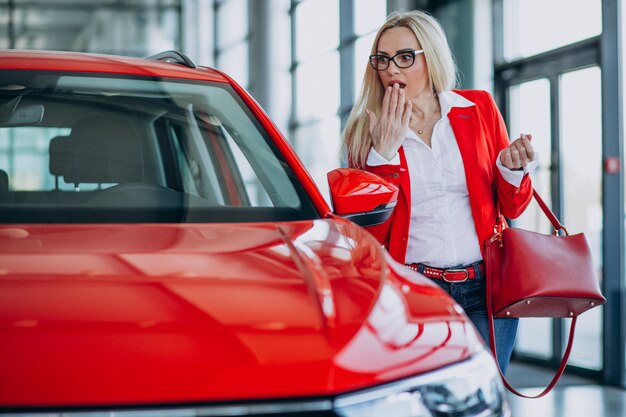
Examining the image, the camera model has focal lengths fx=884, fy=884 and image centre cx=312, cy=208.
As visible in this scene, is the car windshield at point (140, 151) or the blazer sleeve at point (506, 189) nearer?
the car windshield at point (140, 151)

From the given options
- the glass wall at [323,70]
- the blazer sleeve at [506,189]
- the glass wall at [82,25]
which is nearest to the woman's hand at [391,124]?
the blazer sleeve at [506,189]

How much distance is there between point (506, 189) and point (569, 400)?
3584mm

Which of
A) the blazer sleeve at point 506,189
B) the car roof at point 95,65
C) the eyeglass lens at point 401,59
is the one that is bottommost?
the blazer sleeve at point 506,189

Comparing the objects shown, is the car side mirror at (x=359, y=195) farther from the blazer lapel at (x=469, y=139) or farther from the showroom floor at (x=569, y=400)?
the showroom floor at (x=569, y=400)

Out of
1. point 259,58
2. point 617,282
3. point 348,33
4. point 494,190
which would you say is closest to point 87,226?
point 494,190

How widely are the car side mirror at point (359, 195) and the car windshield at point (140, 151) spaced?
8 cm

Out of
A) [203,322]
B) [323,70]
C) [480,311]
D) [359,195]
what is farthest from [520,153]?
[323,70]

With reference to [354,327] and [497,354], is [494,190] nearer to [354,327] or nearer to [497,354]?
[497,354]

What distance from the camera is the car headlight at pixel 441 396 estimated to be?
1243mm

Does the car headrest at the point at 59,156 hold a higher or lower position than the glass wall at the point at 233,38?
lower

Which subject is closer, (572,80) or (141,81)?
(141,81)

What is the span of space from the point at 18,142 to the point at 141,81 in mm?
362

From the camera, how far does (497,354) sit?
8.42 ft

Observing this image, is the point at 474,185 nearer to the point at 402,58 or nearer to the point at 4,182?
the point at 402,58
